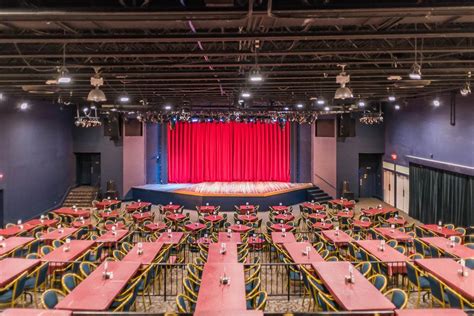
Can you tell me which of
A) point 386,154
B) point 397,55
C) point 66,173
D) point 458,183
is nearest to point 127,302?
point 397,55

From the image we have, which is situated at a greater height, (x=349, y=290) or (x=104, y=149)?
(x=104, y=149)

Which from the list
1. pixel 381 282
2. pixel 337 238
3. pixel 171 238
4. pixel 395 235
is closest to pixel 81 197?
pixel 171 238

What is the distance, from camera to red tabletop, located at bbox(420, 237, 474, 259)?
8.80 metres

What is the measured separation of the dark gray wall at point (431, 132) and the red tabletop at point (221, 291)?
10.7 m

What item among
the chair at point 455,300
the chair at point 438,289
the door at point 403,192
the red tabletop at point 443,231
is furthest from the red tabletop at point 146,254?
the door at point 403,192

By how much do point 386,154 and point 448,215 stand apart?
7.12 metres

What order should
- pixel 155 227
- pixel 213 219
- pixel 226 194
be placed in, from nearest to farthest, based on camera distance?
1. pixel 155 227
2. pixel 213 219
3. pixel 226 194

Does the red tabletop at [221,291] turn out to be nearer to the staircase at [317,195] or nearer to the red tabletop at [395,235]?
the red tabletop at [395,235]

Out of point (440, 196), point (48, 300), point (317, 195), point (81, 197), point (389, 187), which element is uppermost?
point (440, 196)

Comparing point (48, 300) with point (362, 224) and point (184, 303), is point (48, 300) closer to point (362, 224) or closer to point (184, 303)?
point (184, 303)

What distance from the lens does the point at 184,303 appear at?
6.54m

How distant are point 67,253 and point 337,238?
688 centimetres

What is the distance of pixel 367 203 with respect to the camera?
71.3 feet

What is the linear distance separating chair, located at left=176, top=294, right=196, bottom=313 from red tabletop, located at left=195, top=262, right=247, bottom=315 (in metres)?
0.35
